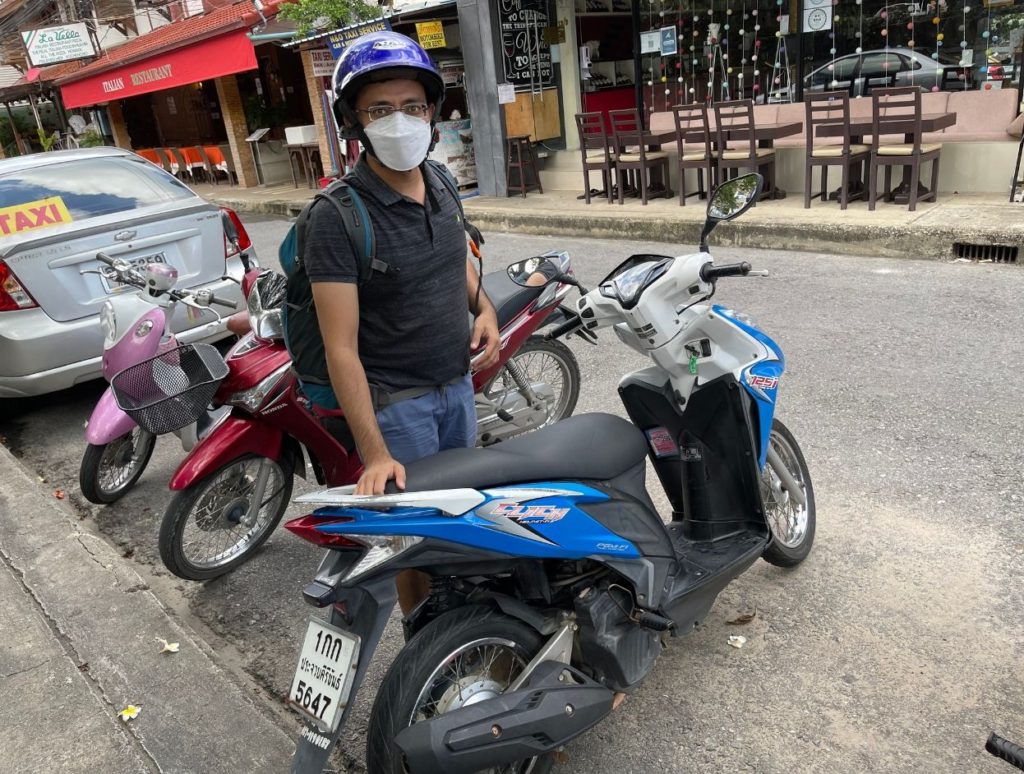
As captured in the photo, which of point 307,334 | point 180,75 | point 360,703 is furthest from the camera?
point 180,75

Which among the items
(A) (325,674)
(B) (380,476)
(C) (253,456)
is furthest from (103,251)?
(A) (325,674)

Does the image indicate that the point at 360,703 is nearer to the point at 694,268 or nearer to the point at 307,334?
the point at 307,334

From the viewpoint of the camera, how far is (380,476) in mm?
2039

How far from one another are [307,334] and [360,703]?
125 centimetres

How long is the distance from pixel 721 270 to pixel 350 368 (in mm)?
1127

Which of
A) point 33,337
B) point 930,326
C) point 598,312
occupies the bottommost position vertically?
point 930,326

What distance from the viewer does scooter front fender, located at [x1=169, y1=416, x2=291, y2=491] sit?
10.8 ft

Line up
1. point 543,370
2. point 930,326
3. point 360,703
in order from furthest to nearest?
point 930,326 → point 543,370 → point 360,703

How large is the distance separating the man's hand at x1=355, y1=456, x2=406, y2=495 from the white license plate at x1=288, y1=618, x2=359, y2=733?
0.35 metres

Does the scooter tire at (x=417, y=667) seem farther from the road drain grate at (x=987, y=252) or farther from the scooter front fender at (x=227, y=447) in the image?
the road drain grate at (x=987, y=252)

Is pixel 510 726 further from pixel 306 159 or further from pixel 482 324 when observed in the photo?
pixel 306 159

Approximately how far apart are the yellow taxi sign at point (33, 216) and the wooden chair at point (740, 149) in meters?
6.45

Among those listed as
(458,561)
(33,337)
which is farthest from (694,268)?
(33,337)

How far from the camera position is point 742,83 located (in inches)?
464
